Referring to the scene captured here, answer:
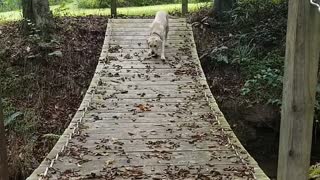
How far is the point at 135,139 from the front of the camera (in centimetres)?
560

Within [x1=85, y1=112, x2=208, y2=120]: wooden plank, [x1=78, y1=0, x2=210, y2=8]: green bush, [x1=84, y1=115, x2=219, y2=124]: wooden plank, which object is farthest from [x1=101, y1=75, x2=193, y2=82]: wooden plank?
[x1=78, y1=0, x2=210, y2=8]: green bush

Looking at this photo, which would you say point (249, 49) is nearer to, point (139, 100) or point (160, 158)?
point (139, 100)

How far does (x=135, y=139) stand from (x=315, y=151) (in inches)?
153

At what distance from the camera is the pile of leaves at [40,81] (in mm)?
7047

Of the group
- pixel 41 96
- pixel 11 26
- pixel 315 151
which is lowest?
pixel 315 151

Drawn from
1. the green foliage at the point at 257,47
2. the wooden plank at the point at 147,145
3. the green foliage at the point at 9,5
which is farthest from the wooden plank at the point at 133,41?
the green foliage at the point at 9,5

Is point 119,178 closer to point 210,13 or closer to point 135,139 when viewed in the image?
point 135,139

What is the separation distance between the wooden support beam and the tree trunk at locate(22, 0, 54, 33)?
29.5 ft

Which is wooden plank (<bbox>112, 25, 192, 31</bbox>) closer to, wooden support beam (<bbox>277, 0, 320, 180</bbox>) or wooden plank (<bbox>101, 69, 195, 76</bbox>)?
wooden plank (<bbox>101, 69, 195, 76</bbox>)

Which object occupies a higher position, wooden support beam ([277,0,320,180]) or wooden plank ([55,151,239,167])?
wooden support beam ([277,0,320,180])

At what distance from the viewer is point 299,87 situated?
6.87 ft

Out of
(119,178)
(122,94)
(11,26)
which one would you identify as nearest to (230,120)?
(122,94)

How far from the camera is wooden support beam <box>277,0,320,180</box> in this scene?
2.02 metres

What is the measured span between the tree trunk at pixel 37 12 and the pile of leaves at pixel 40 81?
0.27 meters
